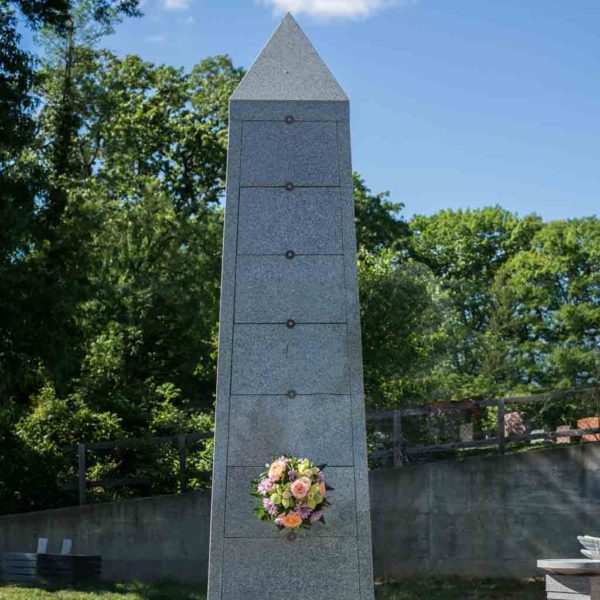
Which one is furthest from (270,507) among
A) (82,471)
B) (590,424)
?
(590,424)

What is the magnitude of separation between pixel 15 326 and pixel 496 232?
1209 inches

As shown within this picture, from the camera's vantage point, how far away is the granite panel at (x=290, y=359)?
354 inches

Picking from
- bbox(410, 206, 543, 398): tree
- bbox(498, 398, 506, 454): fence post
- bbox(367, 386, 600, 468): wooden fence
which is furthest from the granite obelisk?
bbox(410, 206, 543, 398): tree

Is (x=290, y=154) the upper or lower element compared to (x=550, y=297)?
lower

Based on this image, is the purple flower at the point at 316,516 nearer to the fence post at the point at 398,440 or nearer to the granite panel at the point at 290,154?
the granite panel at the point at 290,154

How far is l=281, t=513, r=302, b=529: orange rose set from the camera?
8.34 meters

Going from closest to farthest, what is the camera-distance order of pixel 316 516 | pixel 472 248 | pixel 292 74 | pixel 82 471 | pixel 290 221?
pixel 316 516
pixel 290 221
pixel 292 74
pixel 82 471
pixel 472 248

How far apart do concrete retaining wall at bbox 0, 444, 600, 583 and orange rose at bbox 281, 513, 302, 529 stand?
27.1 ft

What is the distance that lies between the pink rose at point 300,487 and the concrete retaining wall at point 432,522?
831cm

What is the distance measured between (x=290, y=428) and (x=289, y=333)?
0.76 metres

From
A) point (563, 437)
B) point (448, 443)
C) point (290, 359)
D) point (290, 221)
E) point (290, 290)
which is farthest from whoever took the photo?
point (563, 437)

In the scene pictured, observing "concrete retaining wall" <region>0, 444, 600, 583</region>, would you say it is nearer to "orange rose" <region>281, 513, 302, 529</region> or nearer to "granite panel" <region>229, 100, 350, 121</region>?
"granite panel" <region>229, 100, 350, 121</region>

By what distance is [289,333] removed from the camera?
29.8 feet

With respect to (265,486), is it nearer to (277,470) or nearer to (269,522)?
(277,470)
